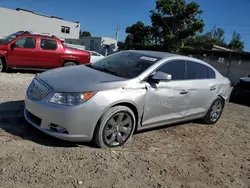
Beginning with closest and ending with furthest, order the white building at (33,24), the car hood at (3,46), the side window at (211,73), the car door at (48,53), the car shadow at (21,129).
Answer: the car shadow at (21,129)
the side window at (211,73)
the car hood at (3,46)
the car door at (48,53)
the white building at (33,24)

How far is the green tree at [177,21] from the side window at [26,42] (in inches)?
893

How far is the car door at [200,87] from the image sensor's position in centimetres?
502

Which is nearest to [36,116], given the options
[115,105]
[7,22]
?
[115,105]

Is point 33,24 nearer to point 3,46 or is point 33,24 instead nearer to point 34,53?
point 34,53

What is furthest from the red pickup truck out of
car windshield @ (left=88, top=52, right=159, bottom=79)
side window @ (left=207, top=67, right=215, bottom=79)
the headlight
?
the headlight

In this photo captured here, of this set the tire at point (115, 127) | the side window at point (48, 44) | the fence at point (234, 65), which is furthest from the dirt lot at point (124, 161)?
the fence at point (234, 65)

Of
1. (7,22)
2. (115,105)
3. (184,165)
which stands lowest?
(184,165)

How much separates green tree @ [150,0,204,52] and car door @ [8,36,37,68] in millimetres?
22758

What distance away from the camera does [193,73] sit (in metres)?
5.14

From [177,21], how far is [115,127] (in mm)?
32989

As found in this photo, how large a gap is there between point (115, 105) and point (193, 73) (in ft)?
7.04

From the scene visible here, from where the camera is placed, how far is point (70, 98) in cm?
347

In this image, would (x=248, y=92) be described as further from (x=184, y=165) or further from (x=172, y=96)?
(x=184, y=165)

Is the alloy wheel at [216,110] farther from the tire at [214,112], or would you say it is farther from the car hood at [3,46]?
the car hood at [3,46]
